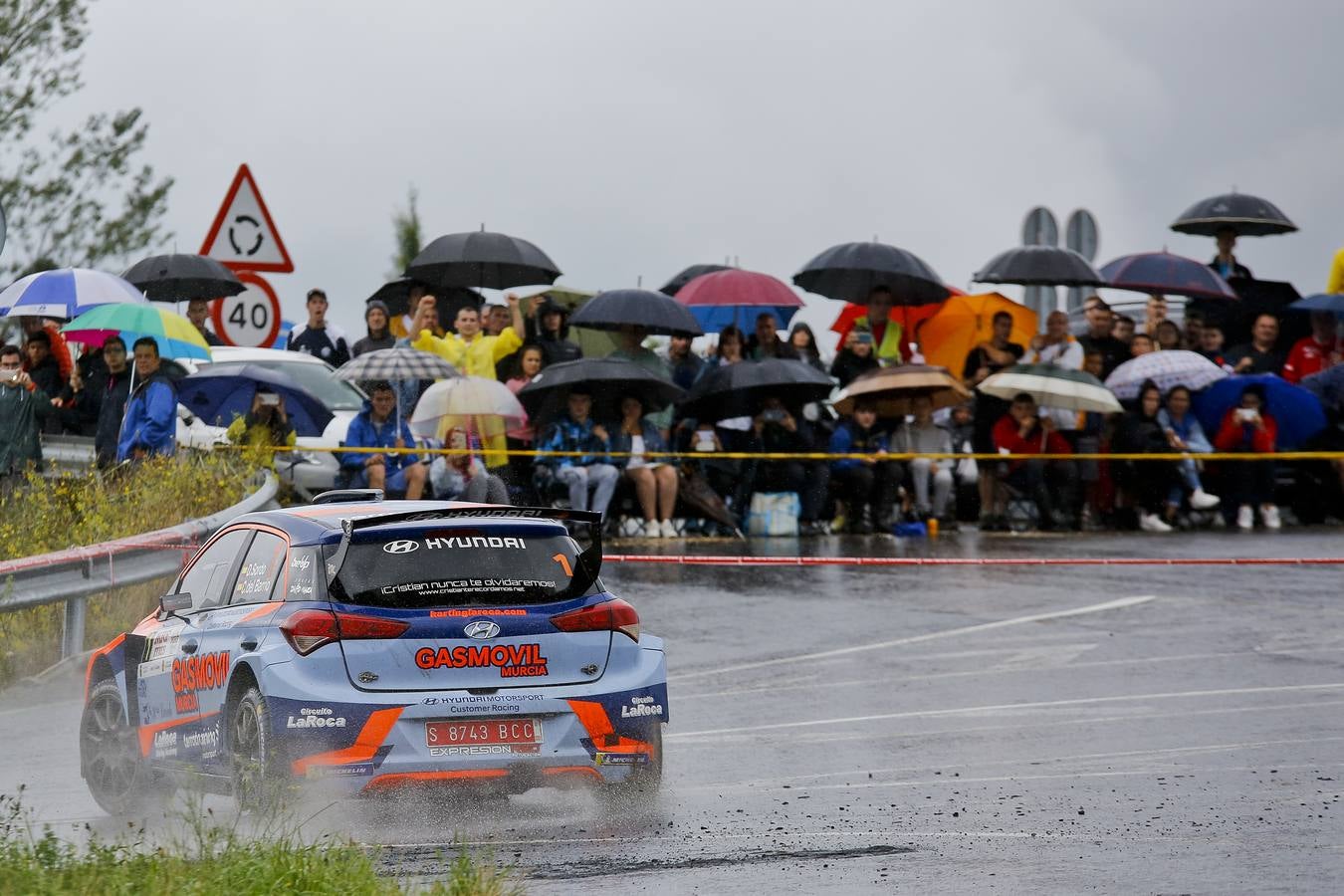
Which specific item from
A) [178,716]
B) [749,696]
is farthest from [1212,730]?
[178,716]

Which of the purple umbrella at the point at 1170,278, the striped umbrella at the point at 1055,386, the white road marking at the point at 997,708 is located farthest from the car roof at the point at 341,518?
the purple umbrella at the point at 1170,278

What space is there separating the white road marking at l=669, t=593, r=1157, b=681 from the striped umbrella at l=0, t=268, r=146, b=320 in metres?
9.59

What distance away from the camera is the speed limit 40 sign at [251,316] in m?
21.2

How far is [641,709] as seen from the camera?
35.1ft

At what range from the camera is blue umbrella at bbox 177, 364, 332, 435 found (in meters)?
22.2

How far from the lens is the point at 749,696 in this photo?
15016 mm

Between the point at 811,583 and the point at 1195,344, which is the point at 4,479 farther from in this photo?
the point at 1195,344

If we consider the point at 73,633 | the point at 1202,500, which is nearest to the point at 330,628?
the point at 73,633

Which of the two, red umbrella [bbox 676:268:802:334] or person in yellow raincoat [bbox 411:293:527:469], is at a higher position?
red umbrella [bbox 676:268:802:334]

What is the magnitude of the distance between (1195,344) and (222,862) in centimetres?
2172

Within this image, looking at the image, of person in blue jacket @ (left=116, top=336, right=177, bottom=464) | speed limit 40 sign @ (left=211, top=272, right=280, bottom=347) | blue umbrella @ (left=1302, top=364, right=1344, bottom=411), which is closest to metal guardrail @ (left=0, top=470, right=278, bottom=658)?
person in blue jacket @ (left=116, top=336, right=177, bottom=464)

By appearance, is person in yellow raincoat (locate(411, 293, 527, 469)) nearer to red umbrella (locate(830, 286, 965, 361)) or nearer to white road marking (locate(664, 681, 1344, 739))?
red umbrella (locate(830, 286, 965, 361))

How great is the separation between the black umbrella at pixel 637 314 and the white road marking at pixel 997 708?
34.4 ft

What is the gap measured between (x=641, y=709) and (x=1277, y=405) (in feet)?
59.4
